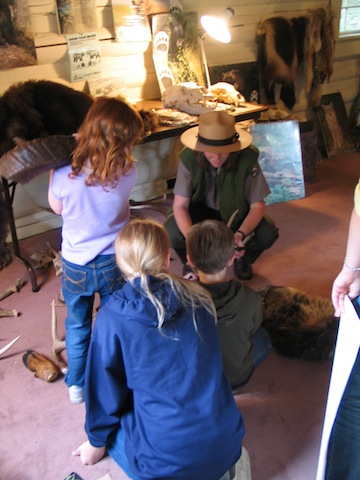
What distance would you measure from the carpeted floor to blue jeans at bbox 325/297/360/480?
27 centimetres

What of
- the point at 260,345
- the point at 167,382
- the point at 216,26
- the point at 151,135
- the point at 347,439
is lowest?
the point at 260,345

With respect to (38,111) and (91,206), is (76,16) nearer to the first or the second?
(38,111)

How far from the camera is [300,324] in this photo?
2086mm

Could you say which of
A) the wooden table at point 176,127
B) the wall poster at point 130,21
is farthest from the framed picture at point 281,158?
the wall poster at point 130,21

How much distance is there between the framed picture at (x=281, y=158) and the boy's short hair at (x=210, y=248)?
2102 mm

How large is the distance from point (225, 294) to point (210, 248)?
17cm

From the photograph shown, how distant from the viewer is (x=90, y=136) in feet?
5.10

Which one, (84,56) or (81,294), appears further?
(84,56)

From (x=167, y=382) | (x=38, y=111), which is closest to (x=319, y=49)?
(x=38, y=111)

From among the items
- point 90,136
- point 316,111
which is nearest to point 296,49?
point 316,111

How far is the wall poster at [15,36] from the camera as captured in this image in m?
2.73

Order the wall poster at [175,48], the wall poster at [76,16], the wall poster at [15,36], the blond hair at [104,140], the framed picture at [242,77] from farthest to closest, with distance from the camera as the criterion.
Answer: the framed picture at [242,77]
the wall poster at [175,48]
the wall poster at [76,16]
the wall poster at [15,36]
the blond hair at [104,140]

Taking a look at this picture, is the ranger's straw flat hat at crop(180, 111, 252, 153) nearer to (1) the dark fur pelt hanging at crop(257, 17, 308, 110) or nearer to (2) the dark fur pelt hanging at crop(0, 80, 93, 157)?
(2) the dark fur pelt hanging at crop(0, 80, 93, 157)

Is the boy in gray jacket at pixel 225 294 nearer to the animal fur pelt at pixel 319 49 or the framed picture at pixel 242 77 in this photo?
the framed picture at pixel 242 77
